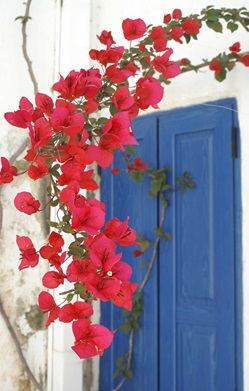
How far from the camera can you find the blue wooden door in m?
2.64

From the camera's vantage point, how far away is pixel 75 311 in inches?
39.7

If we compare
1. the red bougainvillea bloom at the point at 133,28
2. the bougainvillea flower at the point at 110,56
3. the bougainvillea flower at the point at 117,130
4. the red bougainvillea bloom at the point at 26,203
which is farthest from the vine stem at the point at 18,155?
the bougainvillea flower at the point at 117,130

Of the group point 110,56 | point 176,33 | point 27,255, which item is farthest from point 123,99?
point 176,33

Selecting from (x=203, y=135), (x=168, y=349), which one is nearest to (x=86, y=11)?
(x=203, y=135)

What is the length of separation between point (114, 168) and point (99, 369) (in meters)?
1.18

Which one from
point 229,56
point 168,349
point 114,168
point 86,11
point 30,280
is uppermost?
point 86,11

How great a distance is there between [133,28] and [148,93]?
0.50m

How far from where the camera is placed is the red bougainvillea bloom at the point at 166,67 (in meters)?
1.54

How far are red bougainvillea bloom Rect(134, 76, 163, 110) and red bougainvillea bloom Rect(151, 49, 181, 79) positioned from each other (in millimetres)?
347

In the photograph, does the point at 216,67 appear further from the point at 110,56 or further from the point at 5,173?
the point at 5,173

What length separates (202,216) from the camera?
278cm

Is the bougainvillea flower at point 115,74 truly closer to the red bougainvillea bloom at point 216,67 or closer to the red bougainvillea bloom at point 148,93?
the red bougainvillea bloom at point 148,93

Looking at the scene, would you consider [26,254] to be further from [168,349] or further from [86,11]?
[86,11]

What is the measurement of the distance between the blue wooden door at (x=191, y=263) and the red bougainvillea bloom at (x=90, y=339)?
1743mm
